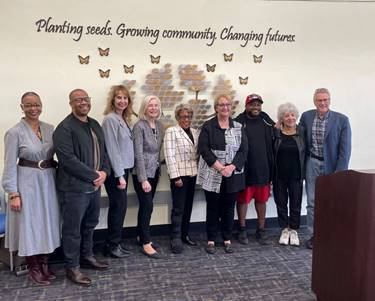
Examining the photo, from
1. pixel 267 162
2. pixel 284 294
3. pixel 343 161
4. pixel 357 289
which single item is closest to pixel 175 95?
pixel 267 162

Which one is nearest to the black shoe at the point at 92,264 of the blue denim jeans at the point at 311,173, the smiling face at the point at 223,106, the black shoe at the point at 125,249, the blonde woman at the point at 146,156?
the black shoe at the point at 125,249

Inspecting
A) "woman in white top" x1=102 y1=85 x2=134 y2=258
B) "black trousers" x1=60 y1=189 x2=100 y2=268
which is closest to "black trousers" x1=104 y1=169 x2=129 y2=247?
"woman in white top" x1=102 y1=85 x2=134 y2=258

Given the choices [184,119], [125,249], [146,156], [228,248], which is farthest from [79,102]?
[228,248]

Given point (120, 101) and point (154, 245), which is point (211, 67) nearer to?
point (120, 101)

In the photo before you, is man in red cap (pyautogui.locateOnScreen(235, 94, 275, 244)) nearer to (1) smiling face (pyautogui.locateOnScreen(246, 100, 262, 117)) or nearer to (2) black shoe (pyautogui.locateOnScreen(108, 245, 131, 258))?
(1) smiling face (pyautogui.locateOnScreen(246, 100, 262, 117))

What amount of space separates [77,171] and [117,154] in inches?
17.0

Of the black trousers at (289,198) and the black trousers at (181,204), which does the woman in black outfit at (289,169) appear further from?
the black trousers at (181,204)

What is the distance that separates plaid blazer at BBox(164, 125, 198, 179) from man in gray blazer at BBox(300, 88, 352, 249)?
1.09 meters

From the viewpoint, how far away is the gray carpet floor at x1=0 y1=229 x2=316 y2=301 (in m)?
2.54

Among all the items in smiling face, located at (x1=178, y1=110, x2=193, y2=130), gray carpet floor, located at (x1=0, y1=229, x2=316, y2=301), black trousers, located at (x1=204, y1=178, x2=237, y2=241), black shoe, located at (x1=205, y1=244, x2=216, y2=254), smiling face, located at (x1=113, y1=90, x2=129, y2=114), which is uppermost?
smiling face, located at (x1=113, y1=90, x2=129, y2=114)

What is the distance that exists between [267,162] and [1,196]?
2374 millimetres

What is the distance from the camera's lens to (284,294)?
8.38 feet

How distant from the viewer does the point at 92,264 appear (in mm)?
2920

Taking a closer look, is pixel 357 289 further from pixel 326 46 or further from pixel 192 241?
pixel 326 46
